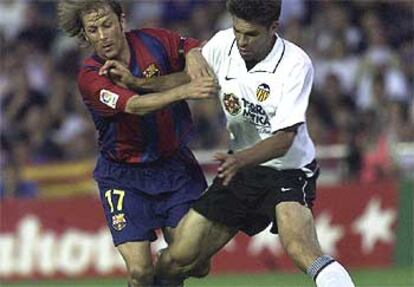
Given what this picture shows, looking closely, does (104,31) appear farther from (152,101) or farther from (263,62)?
(263,62)

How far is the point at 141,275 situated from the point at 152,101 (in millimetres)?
1250

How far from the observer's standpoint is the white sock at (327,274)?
815 centimetres

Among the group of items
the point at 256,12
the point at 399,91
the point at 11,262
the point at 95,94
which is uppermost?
the point at 256,12

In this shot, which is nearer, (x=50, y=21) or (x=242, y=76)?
(x=242, y=76)

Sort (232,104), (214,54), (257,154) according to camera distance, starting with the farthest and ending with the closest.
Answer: (214,54) → (232,104) → (257,154)

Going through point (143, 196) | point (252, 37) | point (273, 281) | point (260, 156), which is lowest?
point (273, 281)

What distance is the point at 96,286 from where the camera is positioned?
46.0 feet

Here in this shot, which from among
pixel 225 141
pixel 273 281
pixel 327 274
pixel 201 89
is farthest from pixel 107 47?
pixel 225 141

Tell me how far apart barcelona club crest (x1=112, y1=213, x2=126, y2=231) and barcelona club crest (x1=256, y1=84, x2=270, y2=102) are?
1.34 m

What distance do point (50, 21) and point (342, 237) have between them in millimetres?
4638

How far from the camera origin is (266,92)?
8.57m

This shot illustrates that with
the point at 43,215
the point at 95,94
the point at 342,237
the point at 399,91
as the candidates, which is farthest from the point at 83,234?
the point at 95,94

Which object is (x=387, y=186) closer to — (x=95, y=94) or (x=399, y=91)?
(x=399, y=91)

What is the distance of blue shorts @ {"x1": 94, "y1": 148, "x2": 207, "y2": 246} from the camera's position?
9281 millimetres
